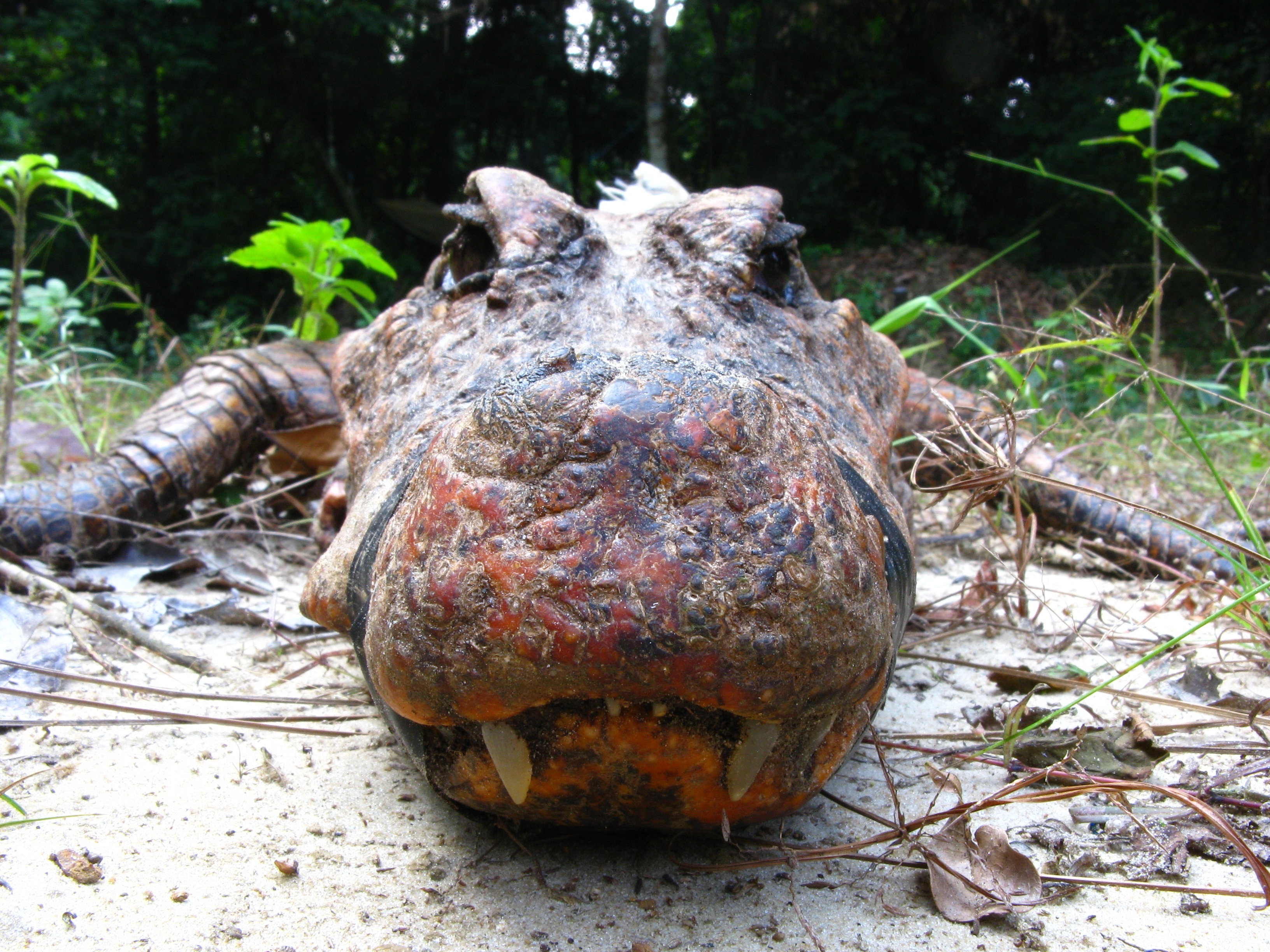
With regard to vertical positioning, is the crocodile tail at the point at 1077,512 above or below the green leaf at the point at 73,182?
below

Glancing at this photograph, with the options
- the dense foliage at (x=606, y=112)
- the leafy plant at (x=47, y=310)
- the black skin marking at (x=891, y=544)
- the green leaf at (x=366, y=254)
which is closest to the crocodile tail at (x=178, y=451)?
the green leaf at (x=366, y=254)

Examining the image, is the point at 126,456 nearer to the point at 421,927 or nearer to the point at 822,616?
→ the point at 421,927

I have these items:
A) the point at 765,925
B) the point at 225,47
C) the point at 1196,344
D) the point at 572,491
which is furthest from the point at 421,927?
the point at 225,47

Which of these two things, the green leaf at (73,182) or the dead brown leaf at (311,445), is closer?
the green leaf at (73,182)

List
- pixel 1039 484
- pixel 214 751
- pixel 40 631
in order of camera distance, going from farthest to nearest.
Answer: pixel 1039 484
pixel 40 631
pixel 214 751

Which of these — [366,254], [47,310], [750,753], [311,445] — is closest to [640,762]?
[750,753]

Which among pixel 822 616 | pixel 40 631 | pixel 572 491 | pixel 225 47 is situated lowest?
pixel 40 631

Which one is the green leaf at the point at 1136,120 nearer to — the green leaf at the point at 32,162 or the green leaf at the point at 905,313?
the green leaf at the point at 905,313
